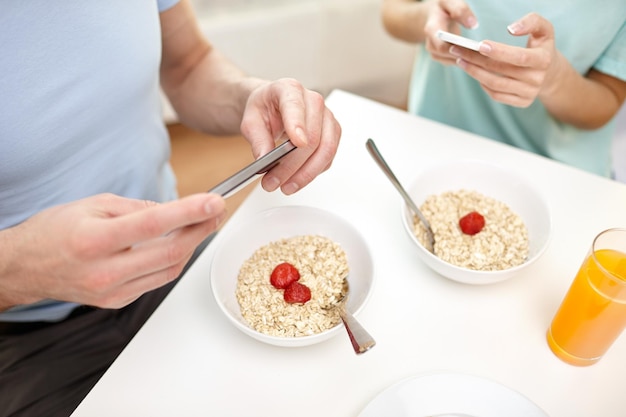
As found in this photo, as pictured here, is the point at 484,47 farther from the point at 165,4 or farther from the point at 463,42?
the point at 165,4

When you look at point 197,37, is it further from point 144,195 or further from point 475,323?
point 475,323

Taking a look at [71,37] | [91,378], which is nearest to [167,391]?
[91,378]

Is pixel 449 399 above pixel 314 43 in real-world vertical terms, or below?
above

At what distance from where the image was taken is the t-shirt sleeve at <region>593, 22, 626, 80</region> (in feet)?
3.49

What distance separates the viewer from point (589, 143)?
3.88ft

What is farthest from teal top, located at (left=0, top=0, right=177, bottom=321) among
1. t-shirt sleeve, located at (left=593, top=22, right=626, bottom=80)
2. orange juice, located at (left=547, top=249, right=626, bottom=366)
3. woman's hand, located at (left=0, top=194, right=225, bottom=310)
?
t-shirt sleeve, located at (left=593, top=22, right=626, bottom=80)

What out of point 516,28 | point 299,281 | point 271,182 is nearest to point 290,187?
point 271,182

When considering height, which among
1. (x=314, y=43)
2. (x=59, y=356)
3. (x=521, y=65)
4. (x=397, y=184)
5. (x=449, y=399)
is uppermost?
(x=521, y=65)

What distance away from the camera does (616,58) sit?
1.09m

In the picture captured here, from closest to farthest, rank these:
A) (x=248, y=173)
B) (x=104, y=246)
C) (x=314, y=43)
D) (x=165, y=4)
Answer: (x=104, y=246)
(x=248, y=173)
(x=165, y=4)
(x=314, y=43)

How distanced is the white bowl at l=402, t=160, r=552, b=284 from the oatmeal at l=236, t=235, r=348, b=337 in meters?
0.14

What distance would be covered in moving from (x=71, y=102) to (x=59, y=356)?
1.49 feet

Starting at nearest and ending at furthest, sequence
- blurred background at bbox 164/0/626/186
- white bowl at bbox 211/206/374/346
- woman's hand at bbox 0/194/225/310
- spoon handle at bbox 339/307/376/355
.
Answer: woman's hand at bbox 0/194/225/310 → spoon handle at bbox 339/307/376/355 → white bowl at bbox 211/206/374/346 → blurred background at bbox 164/0/626/186

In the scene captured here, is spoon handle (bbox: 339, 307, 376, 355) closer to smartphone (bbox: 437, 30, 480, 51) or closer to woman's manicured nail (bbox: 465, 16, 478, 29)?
smartphone (bbox: 437, 30, 480, 51)
